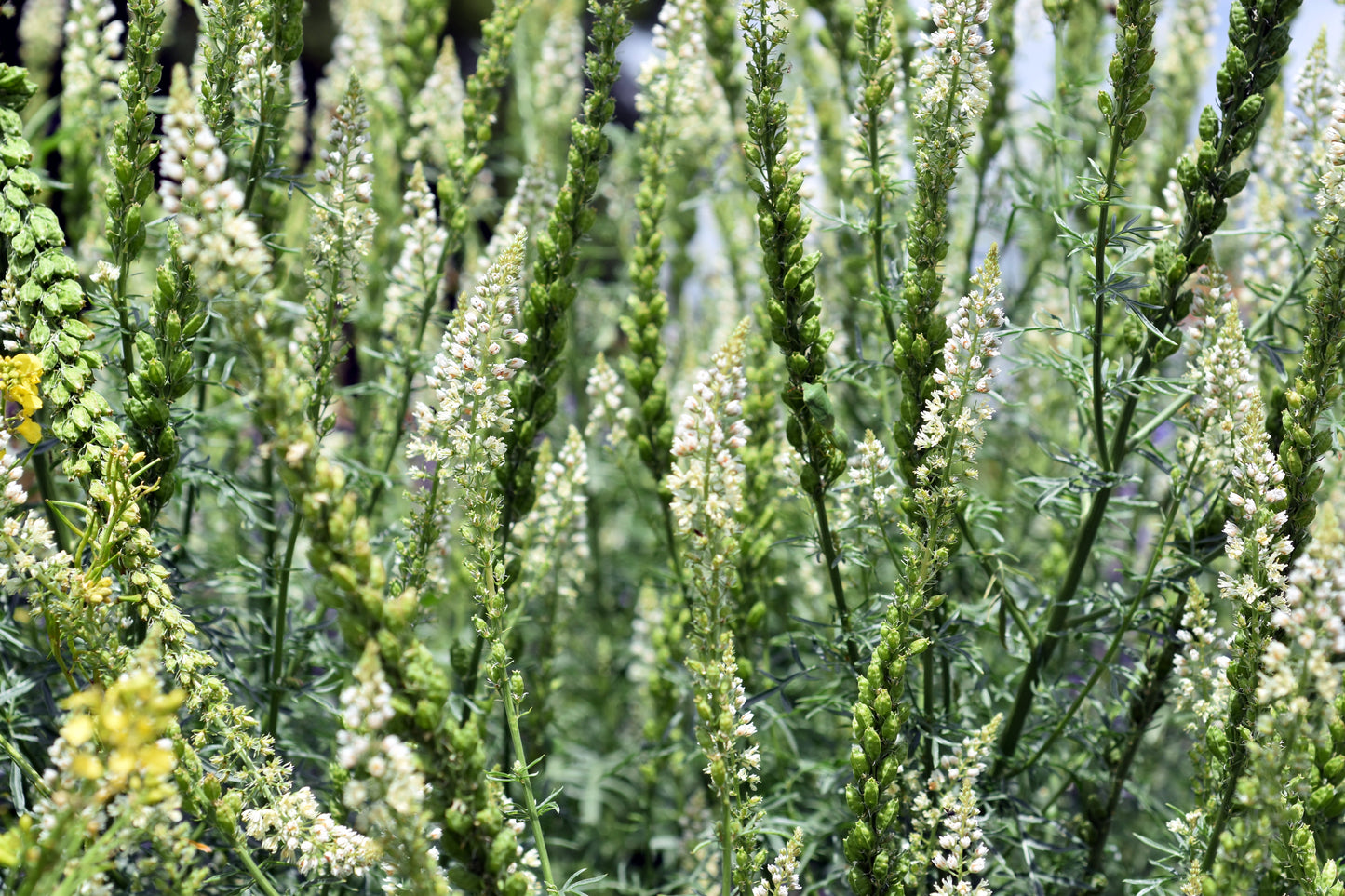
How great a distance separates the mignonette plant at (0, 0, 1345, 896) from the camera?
1300 mm

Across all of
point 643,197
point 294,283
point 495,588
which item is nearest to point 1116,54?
point 643,197

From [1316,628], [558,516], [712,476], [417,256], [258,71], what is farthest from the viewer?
[558,516]

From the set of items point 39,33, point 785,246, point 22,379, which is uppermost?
point 39,33

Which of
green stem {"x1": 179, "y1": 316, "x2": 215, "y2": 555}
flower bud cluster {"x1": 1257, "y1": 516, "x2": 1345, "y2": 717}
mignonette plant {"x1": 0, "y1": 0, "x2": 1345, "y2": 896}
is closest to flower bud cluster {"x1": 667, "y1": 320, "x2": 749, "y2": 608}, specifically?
mignonette plant {"x1": 0, "y1": 0, "x2": 1345, "y2": 896}

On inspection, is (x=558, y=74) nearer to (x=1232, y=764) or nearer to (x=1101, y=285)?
(x=1101, y=285)

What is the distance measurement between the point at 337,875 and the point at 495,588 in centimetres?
48

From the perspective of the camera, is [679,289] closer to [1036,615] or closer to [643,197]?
[643,197]

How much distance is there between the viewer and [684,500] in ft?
4.98

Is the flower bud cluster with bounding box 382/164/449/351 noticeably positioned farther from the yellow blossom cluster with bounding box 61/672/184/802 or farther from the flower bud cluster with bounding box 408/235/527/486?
the yellow blossom cluster with bounding box 61/672/184/802

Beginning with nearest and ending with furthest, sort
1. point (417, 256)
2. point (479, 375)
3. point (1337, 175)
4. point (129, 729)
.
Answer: point (129, 729) → point (479, 375) → point (1337, 175) → point (417, 256)

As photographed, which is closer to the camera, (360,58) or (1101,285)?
(1101,285)

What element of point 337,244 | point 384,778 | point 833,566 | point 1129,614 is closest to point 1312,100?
point 1129,614

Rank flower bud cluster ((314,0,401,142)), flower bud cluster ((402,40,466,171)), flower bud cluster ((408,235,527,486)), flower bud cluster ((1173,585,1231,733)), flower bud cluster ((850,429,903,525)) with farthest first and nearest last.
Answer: flower bud cluster ((314,0,401,142))
flower bud cluster ((402,40,466,171))
flower bud cluster ((850,429,903,525))
flower bud cluster ((1173,585,1231,733))
flower bud cluster ((408,235,527,486))

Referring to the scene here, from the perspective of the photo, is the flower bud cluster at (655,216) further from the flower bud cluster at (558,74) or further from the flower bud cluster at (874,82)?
the flower bud cluster at (558,74)
